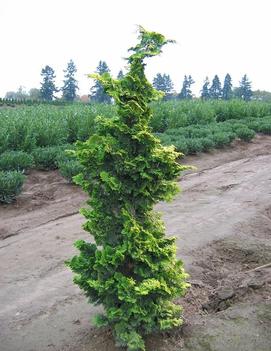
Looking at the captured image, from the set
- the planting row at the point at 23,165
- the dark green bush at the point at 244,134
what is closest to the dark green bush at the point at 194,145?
the dark green bush at the point at 244,134

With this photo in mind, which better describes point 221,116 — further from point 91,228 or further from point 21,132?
point 91,228

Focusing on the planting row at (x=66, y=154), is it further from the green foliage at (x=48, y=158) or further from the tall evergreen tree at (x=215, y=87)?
the tall evergreen tree at (x=215, y=87)

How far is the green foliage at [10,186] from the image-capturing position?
331 inches

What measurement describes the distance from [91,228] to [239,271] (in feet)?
8.57

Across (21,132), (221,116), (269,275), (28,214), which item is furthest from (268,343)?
(221,116)

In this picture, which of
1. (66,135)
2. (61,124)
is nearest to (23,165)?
(66,135)

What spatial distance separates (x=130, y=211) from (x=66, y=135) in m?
9.98

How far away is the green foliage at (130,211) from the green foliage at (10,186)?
5114mm

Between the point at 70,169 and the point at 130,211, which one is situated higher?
the point at 130,211

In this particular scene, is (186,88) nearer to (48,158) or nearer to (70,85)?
(70,85)

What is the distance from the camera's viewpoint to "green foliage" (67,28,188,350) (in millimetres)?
3410

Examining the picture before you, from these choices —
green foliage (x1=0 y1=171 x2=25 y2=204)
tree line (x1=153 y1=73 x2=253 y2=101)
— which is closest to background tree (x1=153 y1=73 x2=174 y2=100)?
tree line (x1=153 y1=73 x2=253 y2=101)

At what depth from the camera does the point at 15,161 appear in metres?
9.97

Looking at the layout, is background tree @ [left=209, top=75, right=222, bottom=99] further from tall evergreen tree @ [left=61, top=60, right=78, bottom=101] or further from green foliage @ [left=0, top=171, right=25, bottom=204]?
green foliage @ [left=0, top=171, right=25, bottom=204]
